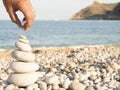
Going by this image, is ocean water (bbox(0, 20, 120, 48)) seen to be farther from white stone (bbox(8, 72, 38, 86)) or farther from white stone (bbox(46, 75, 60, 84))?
white stone (bbox(8, 72, 38, 86))

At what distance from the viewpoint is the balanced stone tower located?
211 inches

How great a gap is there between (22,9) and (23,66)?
10.0 ft

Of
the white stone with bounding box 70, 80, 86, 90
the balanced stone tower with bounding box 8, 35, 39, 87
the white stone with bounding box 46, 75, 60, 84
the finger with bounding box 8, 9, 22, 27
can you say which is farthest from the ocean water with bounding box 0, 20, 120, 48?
the finger with bounding box 8, 9, 22, 27

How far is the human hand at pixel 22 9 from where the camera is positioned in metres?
2.31

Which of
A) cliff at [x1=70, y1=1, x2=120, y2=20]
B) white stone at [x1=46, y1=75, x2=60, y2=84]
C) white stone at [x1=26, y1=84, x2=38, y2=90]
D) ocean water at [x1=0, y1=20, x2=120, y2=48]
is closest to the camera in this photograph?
white stone at [x1=26, y1=84, x2=38, y2=90]

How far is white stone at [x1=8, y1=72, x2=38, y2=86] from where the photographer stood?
5.43 metres

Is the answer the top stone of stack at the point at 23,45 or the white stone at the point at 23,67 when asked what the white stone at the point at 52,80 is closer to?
the white stone at the point at 23,67

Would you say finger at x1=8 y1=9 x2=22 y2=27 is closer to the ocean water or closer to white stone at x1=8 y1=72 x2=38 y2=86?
white stone at x1=8 y1=72 x2=38 y2=86

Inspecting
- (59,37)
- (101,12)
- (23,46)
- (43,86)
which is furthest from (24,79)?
(101,12)

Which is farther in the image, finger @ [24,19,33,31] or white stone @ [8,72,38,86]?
white stone @ [8,72,38,86]

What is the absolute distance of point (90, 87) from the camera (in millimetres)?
5680

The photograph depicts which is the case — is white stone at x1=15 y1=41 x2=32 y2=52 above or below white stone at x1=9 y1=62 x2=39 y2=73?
above

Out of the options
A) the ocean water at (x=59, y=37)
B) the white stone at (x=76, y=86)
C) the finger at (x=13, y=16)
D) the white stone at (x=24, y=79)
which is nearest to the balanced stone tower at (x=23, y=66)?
the white stone at (x=24, y=79)

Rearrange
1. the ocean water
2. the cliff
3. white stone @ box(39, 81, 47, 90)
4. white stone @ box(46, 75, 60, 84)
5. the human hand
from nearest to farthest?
the human hand → white stone @ box(39, 81, 47, 90) → white stone @ box(46, 75, 60, 84) → the ocean water → the cliff
